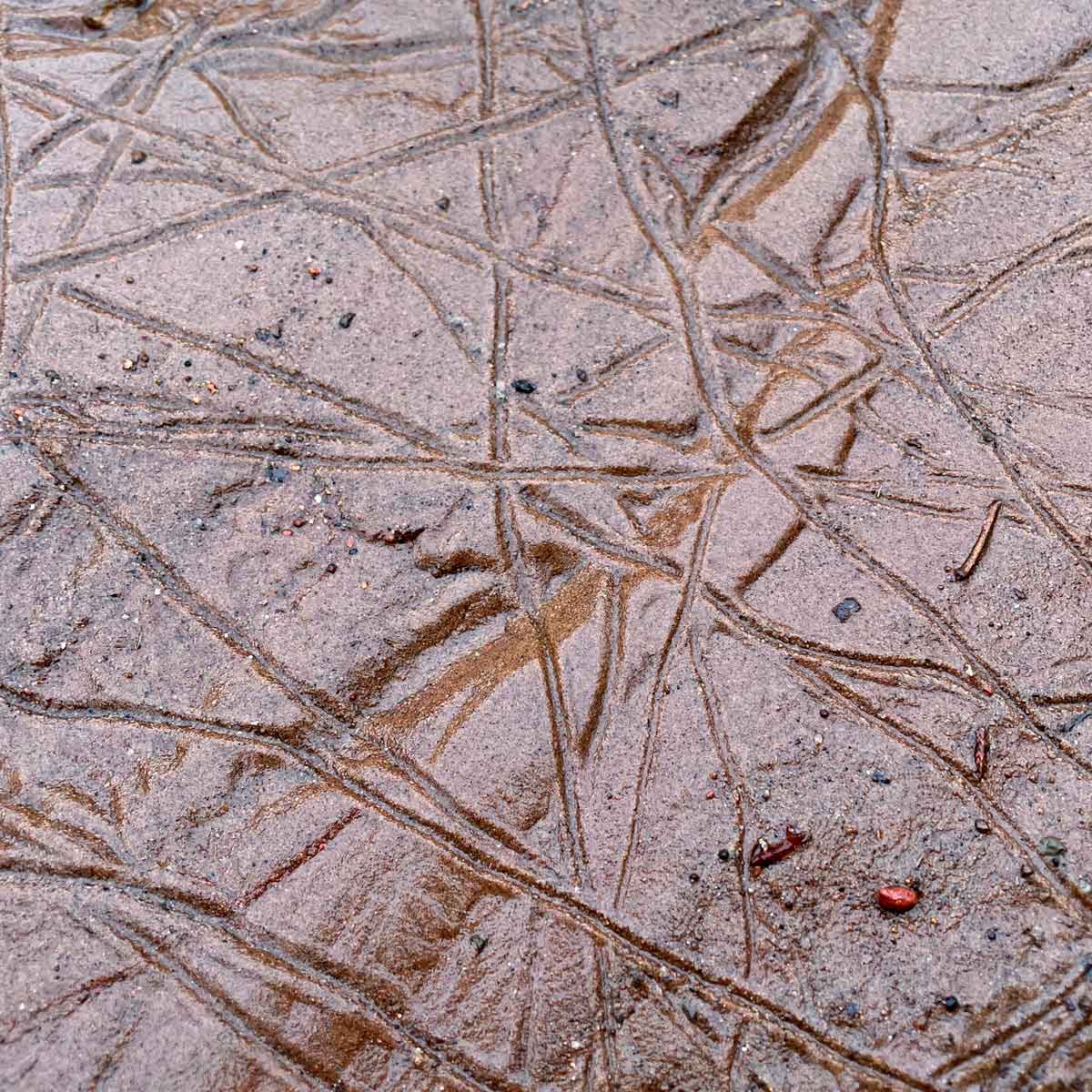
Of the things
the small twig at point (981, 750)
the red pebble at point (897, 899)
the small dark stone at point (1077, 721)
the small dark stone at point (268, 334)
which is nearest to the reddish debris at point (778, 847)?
the red pebble at point (897, 899)

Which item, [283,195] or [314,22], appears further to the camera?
[314,22]

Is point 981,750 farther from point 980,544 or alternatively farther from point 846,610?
point 980,544

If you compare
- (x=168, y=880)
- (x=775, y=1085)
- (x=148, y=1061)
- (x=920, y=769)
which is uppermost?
(x=920, y=769)

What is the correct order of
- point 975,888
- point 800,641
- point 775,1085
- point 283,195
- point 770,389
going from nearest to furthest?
1. point 775,1085
2. point 975,888
3. point 800,641
4. point 770,389
5. point 283,195

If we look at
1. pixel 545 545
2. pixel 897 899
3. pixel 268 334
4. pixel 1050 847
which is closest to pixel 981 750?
pixel 1050 847

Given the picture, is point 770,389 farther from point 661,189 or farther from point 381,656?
point 381,656

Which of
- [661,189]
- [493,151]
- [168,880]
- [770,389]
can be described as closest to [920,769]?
[770,389]
